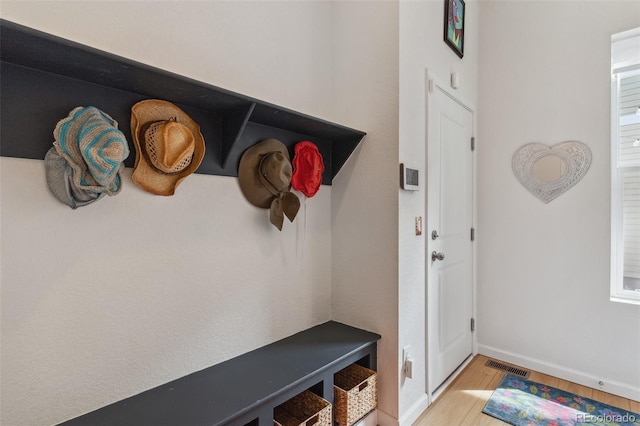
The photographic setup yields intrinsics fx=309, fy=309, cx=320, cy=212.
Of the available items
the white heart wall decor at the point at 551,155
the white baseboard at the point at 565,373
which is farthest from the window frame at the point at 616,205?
the white baseboard at the point at 565,373

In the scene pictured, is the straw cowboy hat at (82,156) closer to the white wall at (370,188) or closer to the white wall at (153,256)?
the white wall at (153,256)

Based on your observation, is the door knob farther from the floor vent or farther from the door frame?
the floor vent

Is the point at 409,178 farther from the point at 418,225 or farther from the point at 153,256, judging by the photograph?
the point at 153,256

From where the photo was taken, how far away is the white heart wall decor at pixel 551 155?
7.24 ft

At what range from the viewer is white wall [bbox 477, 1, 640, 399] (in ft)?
6.98

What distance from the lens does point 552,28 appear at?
2338 millimetres

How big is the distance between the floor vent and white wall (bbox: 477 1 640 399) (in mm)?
89

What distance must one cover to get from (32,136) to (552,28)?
10.5ft

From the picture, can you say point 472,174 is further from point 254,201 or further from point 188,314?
point 188,314

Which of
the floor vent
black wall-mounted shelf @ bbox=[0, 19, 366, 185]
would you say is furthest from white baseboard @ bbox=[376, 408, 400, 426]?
black wall-mounted shelf @ bbox=[0, 19, 366, 185]

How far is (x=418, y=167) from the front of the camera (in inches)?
72.3

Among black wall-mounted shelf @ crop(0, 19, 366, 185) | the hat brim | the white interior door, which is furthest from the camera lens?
the white interior door

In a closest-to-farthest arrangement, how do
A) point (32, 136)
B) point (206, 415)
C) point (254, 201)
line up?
point (32, 136), point (206, 415), point (254, 201)

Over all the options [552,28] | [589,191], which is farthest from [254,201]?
[552,28]
